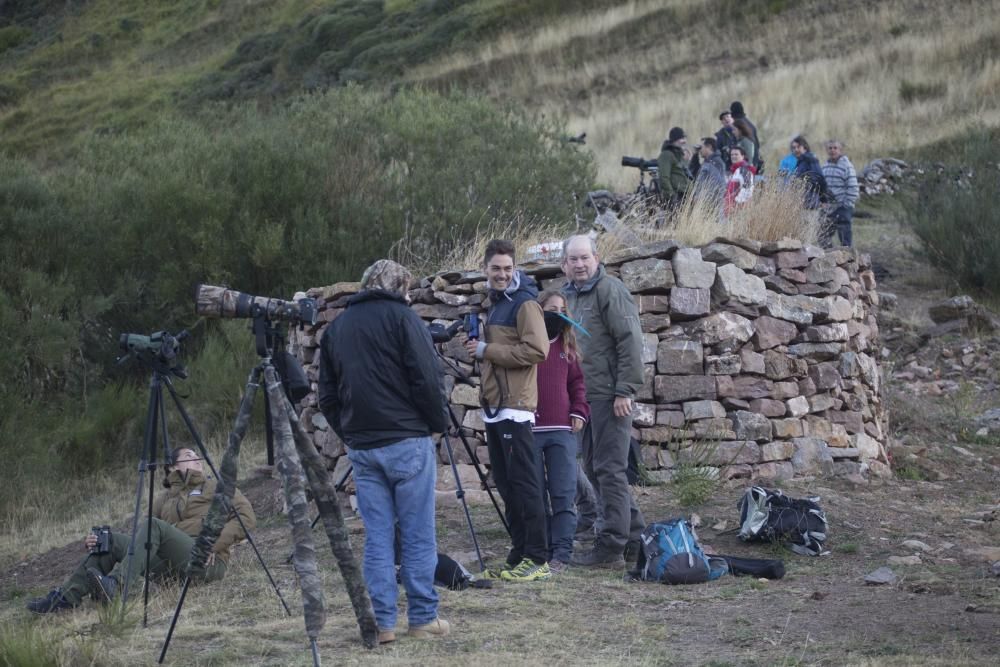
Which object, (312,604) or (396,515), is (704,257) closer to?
(396,515)

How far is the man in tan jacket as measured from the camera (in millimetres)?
7113

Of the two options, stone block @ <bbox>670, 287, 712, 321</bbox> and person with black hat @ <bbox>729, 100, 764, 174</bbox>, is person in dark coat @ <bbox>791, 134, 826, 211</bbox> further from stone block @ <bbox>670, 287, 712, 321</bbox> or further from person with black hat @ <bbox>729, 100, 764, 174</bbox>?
stone block @ <bbox>670, 287, 712, 321</bbox>

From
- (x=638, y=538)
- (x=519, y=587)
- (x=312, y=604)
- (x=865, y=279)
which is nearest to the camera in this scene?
(x=312, y=604)

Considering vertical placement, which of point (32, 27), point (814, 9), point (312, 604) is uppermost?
point (32, 27)

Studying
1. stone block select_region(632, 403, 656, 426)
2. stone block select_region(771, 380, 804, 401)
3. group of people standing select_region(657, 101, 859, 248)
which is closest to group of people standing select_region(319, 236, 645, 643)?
stone block select_region(632, 403, 656, 426)

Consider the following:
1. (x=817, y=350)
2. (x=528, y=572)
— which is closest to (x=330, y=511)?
(x=528, y=572)

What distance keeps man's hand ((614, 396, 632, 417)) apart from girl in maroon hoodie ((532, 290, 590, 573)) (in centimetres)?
21

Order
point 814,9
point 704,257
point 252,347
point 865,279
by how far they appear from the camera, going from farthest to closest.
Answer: point 814,9, point 252,347, point 865,279, point 704,257

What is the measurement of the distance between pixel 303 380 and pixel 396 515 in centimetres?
78

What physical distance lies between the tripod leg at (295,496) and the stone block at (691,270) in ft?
15.5

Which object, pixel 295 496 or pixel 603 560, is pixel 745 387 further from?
pixel 295 496

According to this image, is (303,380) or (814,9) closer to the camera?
(303,380)

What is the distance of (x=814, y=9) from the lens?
35.7 meters

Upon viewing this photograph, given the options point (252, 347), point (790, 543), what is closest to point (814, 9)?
point (252, 347)
